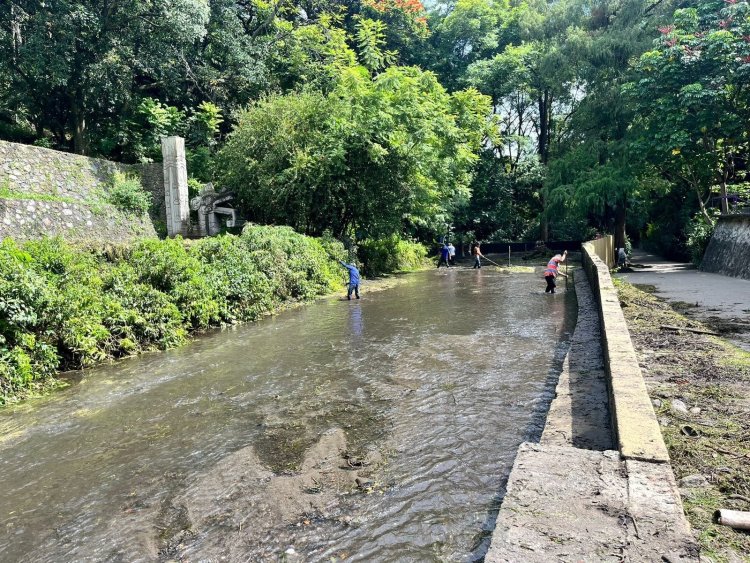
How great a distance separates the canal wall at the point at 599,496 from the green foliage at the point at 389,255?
19.4 meters

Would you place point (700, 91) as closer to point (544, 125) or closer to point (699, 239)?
point (699, 239)

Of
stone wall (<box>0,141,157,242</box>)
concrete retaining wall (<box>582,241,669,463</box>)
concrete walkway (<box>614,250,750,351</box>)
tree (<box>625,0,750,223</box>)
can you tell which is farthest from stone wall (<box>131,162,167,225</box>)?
tree (<box>625,0,750,223</box>)

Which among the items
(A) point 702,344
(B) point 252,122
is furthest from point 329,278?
(A) point 702,344

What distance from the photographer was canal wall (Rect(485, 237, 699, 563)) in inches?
107

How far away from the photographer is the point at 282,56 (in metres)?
29.7

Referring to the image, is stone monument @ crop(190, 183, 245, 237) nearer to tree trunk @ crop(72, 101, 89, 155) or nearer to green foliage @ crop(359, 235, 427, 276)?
tree trunk @ crop(72, 101, 89, 155)

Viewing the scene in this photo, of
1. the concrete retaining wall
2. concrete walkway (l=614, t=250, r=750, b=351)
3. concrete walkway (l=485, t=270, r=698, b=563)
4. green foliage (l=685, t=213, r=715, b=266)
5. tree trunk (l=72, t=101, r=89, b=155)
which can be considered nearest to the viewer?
concrete walkway (l=485, t=270, r=698, b=563)

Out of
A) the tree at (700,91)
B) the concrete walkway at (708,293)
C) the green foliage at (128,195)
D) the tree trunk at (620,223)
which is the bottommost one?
the concrete walkway at (708,293)

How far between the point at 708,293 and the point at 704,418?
11.1 metres

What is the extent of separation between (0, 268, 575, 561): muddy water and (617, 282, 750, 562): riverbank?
1367 millimetres

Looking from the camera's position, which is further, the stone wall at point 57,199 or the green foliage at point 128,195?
the green foliage at point 128,195

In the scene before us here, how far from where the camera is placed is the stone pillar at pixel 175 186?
68.5 feet

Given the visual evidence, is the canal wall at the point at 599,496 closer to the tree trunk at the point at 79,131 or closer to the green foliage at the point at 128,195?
the green foliage at the point at 128,195

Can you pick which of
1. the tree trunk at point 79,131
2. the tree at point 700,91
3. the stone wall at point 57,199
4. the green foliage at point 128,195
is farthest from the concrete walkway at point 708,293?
the tree trunk at point 79,131
